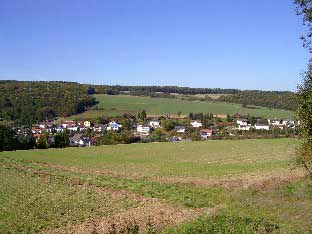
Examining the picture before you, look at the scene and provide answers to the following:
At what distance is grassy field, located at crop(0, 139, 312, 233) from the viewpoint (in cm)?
1495

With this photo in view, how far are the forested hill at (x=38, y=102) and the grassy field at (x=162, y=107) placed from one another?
4.93 m

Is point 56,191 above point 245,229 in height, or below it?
below

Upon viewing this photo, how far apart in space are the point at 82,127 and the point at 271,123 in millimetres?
48729

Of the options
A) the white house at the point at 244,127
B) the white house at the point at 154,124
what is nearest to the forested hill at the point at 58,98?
the white house at the point at 244,127

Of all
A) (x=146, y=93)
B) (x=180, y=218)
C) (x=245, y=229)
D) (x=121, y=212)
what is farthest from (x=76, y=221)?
(x=146, y=93)

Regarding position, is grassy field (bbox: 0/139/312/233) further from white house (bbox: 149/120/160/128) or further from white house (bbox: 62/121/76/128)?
white house (bbox: 149/120/160/128)

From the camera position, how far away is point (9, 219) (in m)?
16.4

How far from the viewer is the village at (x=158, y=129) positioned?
86500 millimetres

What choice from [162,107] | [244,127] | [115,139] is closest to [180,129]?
[244,127]

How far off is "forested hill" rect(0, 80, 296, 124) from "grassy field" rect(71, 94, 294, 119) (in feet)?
14.2

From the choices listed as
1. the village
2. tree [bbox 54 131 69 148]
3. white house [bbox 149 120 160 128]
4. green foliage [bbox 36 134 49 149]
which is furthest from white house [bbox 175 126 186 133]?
green foliage [bbox 36 134 49 149]

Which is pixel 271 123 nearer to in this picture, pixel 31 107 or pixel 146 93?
pixel 31 107

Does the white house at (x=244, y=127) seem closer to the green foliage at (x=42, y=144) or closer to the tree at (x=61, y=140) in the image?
the tree at (x=61, y=140)

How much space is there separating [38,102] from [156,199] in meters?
107
